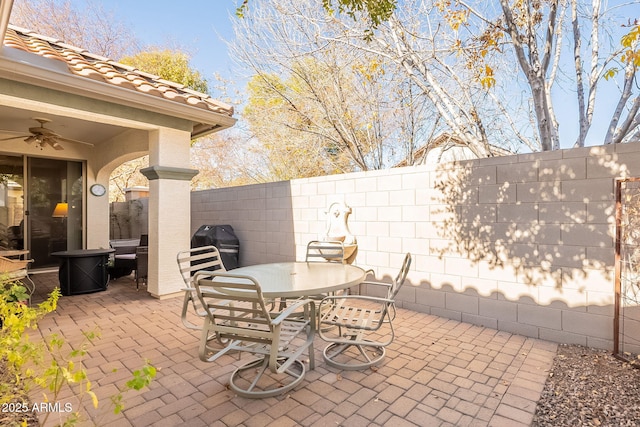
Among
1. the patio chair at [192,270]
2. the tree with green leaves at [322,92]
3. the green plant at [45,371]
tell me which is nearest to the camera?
the green plant at [45,371]

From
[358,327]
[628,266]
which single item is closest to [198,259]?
[358,327]

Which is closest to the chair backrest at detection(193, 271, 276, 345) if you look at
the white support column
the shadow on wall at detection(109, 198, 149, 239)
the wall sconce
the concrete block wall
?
the concrete block wall

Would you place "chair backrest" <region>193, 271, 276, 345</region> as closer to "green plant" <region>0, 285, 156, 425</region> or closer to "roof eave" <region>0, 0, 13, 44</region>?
"green plant" <region>0, 285, 156, 425</region>

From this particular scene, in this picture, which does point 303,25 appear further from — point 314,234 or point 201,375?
point 201,375

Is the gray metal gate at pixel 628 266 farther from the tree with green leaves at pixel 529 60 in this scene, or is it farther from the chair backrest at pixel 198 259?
the chair backrest at pixel 198 259

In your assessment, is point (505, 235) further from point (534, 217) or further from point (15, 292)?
point (15, 292)

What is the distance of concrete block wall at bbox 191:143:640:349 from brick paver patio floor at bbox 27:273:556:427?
360 mm

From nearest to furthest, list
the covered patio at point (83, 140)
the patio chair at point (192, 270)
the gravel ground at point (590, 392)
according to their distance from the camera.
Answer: the gravel ground at point (590, 392) < the patio chair at point (192, 270) < the covered patio at point (83, 140)

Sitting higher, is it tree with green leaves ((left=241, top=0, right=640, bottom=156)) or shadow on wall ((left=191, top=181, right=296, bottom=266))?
tree with green leaves ((left=241, top=0, right=640, bottom=156))

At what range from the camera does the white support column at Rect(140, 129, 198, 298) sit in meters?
4.59

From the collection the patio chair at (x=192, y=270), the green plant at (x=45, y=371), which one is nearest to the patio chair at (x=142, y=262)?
the patio chair at (x=192, y=270)

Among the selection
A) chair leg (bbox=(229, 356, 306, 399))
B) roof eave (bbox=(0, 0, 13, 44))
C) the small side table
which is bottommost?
chair leg (bbox=(229, 356, 306, 399))

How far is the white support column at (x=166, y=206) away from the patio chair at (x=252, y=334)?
252cm

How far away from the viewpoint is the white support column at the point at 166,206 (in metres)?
4.59
